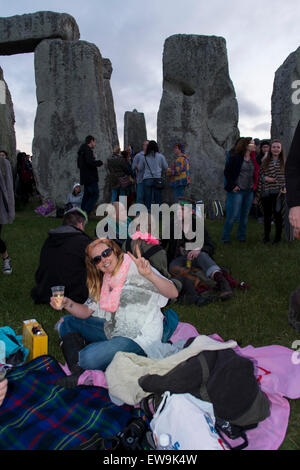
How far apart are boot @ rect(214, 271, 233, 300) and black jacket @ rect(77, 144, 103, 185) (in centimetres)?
504

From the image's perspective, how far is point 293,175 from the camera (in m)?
2.49

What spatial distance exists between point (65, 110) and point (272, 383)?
29.9 ft

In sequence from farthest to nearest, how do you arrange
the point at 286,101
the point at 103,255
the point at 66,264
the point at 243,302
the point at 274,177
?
the point at 286,101 < the point at 274,177 < the point at 243,302 < the point at 66,264 < the point at 103,255

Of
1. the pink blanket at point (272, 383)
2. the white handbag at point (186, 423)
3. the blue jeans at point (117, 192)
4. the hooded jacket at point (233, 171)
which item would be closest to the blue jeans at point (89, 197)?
the blue jeans at point (117, 192)

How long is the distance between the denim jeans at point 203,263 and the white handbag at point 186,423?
2.46 meters

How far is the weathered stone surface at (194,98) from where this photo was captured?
1019cm

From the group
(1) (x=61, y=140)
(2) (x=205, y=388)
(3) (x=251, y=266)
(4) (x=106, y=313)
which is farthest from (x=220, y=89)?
(2) (x=205, y=388)

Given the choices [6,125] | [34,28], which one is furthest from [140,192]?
[34,28]

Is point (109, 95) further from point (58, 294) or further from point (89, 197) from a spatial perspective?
point (58, 294)

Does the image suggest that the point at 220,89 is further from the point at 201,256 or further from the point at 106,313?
the point at 106,313

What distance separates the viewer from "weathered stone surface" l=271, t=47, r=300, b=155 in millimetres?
9086

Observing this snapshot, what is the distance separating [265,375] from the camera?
257 cm

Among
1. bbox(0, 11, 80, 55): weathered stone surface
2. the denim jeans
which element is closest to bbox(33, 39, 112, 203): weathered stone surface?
bbox(0, 11, 80, 55): weathered stone surface

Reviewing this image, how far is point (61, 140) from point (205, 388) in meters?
9.11
